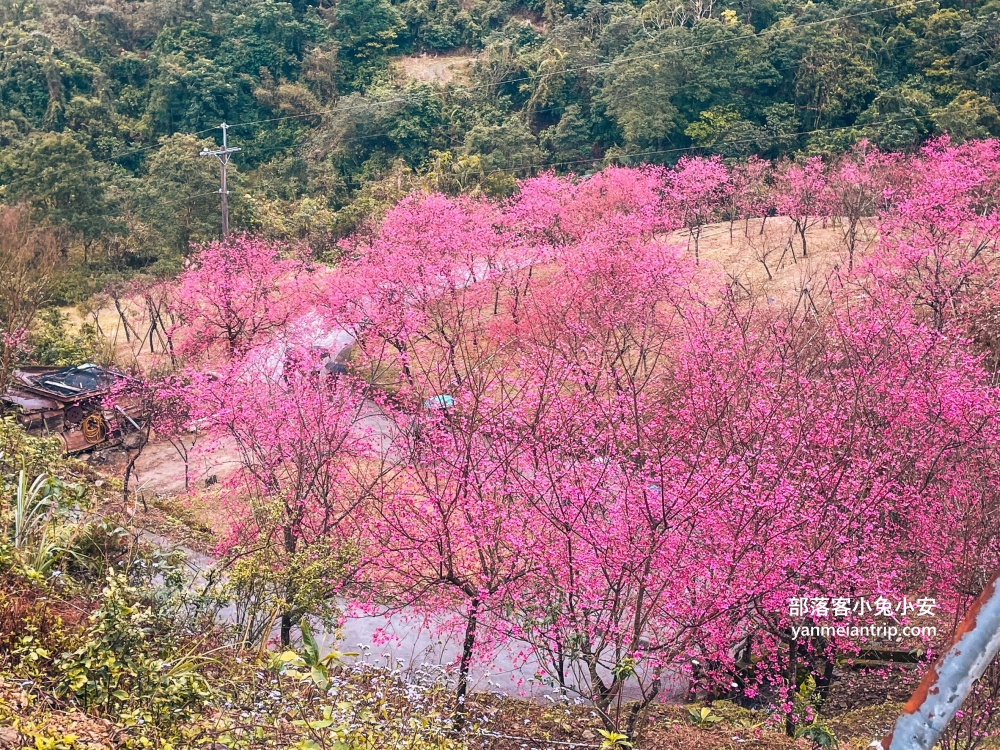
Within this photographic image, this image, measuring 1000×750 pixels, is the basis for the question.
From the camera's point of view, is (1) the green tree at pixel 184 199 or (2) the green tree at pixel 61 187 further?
(1) the green tree at pixel 184 199

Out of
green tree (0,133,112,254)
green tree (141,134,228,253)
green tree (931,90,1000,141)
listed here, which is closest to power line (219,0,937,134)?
green tree (931,90,1000,141)

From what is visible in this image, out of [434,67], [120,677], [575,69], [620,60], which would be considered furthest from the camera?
[434,67]

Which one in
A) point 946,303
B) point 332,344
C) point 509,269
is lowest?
point 332,344

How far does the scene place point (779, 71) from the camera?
1388 inches

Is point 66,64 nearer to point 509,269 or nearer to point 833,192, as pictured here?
point 509,269

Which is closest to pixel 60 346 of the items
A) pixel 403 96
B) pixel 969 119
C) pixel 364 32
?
pixel 403 96

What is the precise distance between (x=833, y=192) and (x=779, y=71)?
36.5 ft

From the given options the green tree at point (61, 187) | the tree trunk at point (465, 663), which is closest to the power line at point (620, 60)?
the green tree at point (61, 187)

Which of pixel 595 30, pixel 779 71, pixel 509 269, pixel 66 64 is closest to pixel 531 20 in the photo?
pixel 595 30

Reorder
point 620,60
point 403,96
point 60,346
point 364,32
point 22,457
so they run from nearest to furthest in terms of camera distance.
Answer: point 22,457
point 60,346
point 620,60
point 403,96
point 364,32

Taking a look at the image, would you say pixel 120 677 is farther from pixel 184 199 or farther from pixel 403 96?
pixel 403 96

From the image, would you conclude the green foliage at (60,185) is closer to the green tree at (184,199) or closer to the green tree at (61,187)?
the green tree at (61,187)

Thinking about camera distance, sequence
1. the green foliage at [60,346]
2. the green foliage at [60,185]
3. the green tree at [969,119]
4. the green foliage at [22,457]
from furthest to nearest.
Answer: the green foliage at [60,185] < the green tree at [969,119] < the green foliage at [60,346] < the green foliage at [22,457]

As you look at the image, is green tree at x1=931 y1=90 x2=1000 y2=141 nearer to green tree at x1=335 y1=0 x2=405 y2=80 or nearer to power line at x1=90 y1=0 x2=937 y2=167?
power line at x1=90 y1=0 x2=937 y2=167
